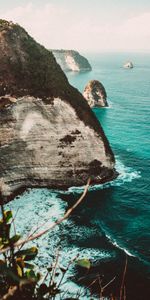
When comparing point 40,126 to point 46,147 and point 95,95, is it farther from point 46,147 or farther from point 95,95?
point 95,95

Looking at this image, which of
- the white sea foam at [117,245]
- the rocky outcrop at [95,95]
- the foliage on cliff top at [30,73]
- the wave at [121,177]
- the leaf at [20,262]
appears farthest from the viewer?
the rocky outcrop at [95,95]

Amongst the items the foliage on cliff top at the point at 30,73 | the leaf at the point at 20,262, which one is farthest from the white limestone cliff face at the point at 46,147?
the leaf at the point at 20,262

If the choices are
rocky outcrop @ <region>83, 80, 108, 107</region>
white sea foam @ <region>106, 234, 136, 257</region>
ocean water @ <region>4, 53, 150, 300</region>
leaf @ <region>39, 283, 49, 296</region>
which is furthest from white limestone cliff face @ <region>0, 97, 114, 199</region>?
rocky outcrop @ <region>83, 80, 108, 107</region>

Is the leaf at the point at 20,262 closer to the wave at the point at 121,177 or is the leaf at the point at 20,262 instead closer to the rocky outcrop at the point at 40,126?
the rocky outcrop at the point at 40,126

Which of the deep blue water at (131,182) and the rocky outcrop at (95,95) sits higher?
the rocky outcrop at (95,95)

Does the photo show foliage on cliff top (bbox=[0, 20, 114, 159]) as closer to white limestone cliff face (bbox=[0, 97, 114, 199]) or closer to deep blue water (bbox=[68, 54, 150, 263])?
white limestone cliff face (bbox=[0, 97, 114, 199])

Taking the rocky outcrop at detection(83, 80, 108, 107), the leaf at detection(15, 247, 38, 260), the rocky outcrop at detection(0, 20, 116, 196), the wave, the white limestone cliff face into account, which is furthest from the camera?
the rocky outcrop at detection(83, 80, 108, 107)

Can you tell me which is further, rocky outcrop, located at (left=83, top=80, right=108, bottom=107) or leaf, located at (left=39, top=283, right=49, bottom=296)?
rocky outcrop, located at (left=83, top=80, right=108, bottom=107)

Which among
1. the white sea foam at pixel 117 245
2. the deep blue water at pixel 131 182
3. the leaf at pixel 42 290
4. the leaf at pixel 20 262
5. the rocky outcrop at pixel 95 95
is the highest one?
the leaf at pixel 20 262
